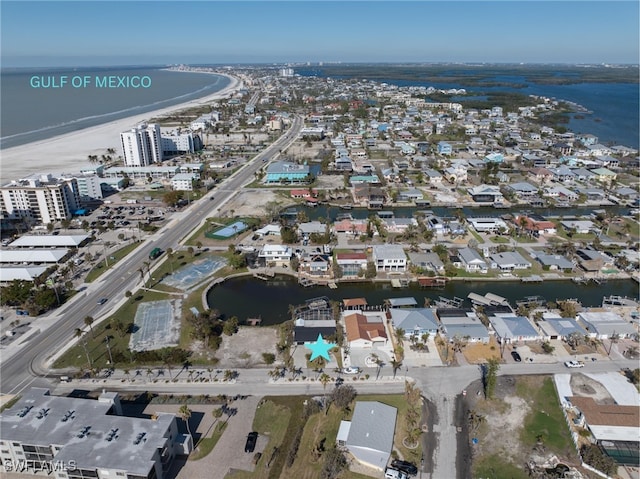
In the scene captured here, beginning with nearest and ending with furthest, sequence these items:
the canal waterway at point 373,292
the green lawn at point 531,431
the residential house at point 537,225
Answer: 1. the green lawn at point 531,431
2. the canal waterway at point 373,292
3. the residential house at point 537,225

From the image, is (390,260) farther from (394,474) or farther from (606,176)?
(606,176)

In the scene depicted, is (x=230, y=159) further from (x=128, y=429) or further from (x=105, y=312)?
(x=128, y=429)

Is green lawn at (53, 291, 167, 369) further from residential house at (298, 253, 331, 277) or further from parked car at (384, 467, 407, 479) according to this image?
parked car at (384, 467, 407, 479)

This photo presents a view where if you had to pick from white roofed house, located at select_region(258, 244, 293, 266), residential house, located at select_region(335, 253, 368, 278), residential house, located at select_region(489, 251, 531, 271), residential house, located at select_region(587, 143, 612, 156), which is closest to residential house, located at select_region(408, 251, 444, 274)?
residential house, located at select_region(335, 253, 368, 278)

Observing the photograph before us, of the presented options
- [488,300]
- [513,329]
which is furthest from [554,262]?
[513,329]

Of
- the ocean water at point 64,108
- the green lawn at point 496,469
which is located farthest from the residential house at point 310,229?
the ocean water at point 64,108

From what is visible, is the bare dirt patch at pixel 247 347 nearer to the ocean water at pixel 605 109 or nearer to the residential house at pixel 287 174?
the residential house at pixel 287 174
